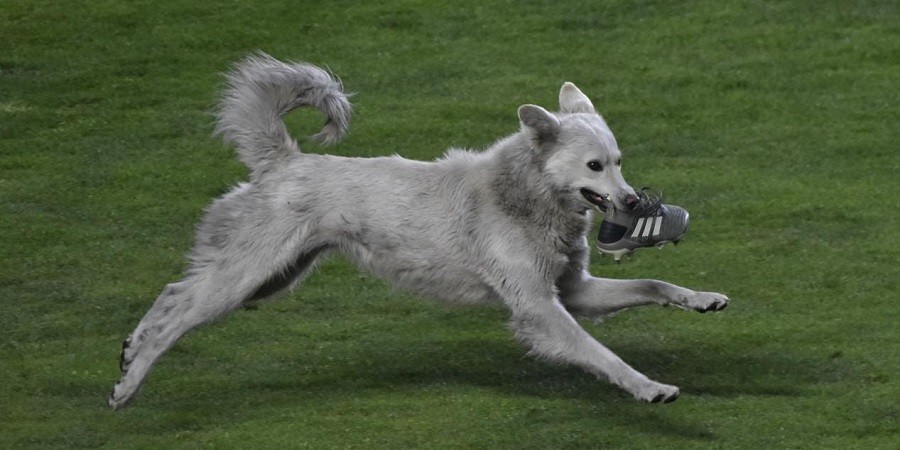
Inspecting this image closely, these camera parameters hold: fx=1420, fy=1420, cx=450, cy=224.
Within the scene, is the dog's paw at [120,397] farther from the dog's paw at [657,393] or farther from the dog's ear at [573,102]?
the dog's ear at [573,102]

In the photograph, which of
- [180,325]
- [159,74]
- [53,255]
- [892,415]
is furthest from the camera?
[159,74]

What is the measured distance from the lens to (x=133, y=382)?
7137mm

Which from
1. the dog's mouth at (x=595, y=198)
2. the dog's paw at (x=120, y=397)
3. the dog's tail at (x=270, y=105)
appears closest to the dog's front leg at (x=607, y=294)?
the dog's mouth at (x=595, y=198)

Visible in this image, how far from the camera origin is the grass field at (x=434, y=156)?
7.02 metres

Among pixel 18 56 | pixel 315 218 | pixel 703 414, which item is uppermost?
pixel 315 218

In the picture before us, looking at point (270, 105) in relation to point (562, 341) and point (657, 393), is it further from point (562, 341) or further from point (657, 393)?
point (657, 393)

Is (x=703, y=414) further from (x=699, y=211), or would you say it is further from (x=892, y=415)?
(x=699, y=211)

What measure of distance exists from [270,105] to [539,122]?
59.8 inches

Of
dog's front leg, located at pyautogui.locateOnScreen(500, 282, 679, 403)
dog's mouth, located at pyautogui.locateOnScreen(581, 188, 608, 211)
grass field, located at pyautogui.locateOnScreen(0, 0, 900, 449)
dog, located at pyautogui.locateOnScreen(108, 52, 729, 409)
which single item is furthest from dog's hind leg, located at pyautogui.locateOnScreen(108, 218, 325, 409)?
dog's mouth, located at pyautogui.locateOnScreen(581, 188, 608, 211)

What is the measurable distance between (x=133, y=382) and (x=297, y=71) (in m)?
1.86

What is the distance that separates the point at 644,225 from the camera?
716cm

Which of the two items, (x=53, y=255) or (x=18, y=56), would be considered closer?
(x=53, y=255)

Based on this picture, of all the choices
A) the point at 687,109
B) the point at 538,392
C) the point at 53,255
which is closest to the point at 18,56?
the point at 53,255

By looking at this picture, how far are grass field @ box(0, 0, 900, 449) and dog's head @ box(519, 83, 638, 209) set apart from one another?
104 cm
